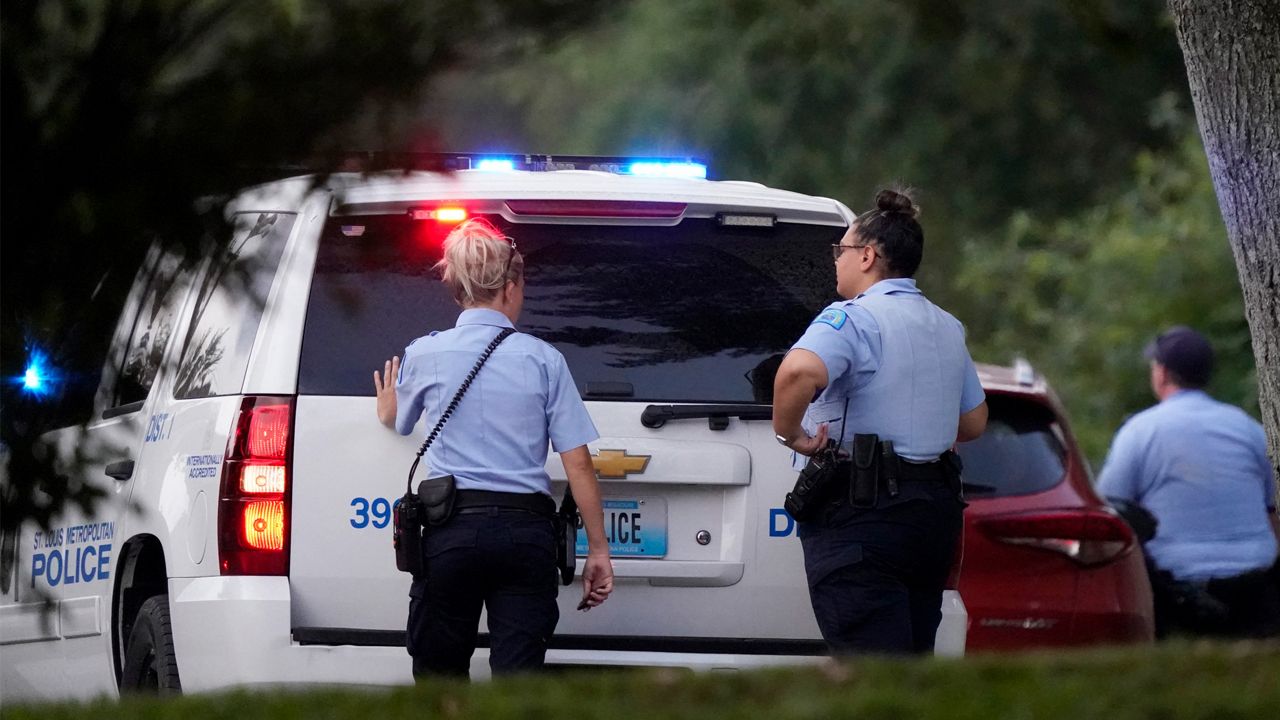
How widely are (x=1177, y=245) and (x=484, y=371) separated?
9.97 m

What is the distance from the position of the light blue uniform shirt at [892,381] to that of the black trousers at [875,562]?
0.15 metres

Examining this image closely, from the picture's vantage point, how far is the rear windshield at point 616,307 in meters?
5.21

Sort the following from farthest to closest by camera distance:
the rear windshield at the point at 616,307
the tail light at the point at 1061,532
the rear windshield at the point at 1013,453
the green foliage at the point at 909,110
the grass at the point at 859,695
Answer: the green foliage at the point at 909,110, the rear windshield at the point at 1013,453, the tail light at the point at 1061,532, the rear windshield at the point at 616,307, the grass at the point at 859,695

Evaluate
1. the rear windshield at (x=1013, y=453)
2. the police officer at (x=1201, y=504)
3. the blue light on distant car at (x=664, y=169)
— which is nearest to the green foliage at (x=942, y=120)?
the police officer at (x=1201, y=504)

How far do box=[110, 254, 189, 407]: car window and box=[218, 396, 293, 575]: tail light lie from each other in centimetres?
116

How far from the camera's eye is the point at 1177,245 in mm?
14039

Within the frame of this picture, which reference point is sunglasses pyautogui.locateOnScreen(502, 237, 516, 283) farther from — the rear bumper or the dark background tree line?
the rear bumper

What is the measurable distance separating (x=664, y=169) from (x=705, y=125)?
16.3m

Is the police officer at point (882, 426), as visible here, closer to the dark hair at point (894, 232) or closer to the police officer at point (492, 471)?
the dark hair at point (894, 232)

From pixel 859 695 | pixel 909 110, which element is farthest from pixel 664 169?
pixel 909 110

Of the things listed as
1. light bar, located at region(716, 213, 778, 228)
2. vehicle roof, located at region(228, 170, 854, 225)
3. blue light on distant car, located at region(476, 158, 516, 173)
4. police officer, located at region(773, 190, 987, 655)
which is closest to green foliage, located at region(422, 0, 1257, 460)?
blue light on distant car, located at region(476, 158, 516, 173)

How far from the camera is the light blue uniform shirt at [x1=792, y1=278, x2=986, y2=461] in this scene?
516 cm

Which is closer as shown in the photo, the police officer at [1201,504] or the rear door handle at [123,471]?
the rear door handle at [123,471]

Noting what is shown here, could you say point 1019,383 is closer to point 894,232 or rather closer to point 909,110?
point 894,232
